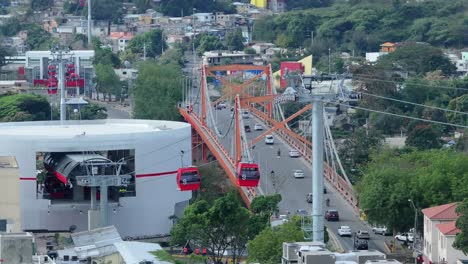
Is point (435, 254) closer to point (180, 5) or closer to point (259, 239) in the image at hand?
point (259, 239)

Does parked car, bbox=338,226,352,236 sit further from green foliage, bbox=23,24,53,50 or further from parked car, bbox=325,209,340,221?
green foliage, bbox=23,24,53,50

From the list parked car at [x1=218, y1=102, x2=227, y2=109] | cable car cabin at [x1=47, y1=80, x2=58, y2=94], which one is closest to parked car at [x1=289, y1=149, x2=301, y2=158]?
cable car cabin at [x1=47, y1=80, x2=58, y2=94]

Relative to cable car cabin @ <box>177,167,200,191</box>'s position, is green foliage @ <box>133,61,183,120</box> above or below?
below

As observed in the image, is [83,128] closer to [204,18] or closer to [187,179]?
[187,179]

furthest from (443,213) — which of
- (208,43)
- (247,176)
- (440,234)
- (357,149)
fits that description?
(208,43)

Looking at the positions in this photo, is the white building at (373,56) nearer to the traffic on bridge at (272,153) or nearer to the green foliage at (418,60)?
the green foliage at (418,60)

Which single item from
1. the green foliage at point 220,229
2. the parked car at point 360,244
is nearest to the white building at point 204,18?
the parked car at point 360,244
